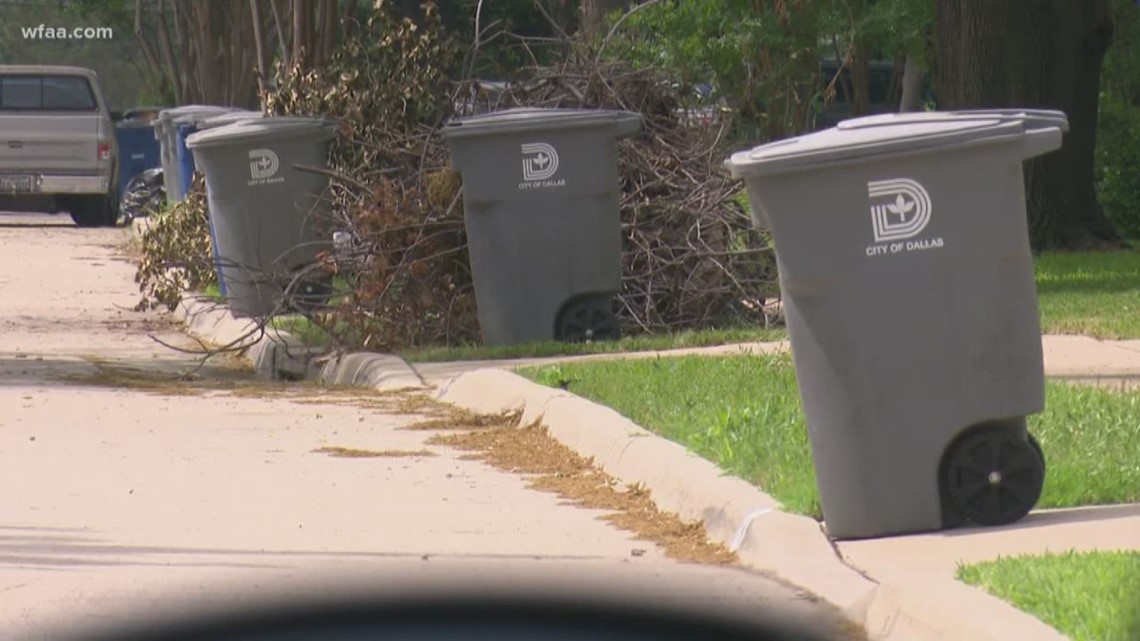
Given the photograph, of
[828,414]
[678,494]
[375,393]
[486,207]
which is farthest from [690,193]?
[828,414]

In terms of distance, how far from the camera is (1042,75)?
17719 mm

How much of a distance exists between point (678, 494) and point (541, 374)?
3.06 meters

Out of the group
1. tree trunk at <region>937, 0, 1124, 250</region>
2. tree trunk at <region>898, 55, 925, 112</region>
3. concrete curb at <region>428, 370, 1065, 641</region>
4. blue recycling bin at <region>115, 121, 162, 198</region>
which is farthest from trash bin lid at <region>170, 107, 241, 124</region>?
tree trunk at <region>898, 55, 925, 112</region>

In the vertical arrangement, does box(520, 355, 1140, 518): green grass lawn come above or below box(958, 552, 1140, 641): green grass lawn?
below

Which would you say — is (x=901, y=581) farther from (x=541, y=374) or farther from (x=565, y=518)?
(x=541, y=374)

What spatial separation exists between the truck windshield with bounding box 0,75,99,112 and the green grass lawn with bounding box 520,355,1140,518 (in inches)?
768

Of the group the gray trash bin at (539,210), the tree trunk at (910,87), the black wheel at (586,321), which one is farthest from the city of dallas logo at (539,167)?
the tree trunk at (910,87)

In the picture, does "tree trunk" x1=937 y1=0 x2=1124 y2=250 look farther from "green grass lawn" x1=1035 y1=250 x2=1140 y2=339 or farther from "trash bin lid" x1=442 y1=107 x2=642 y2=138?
"trash bin lid" x1=442 y1=107 x2=642 y2=138

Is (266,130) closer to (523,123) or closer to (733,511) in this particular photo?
(523,123)

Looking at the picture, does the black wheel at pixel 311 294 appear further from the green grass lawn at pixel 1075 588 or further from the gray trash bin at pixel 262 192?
the green grass lawn at pixel 1075 588

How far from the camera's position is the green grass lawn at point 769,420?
23.7ft

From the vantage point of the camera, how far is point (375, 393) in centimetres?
1178

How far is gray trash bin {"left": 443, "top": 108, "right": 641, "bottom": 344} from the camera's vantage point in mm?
12094

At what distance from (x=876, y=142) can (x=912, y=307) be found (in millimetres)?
519
